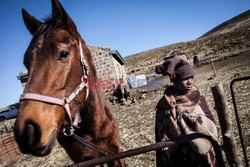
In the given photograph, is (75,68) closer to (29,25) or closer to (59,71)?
(59,71)

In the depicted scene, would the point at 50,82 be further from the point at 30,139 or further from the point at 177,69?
the point at 177,69

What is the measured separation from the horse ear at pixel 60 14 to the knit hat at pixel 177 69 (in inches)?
54.5

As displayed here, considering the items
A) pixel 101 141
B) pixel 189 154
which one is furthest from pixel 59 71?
pixel 189 154

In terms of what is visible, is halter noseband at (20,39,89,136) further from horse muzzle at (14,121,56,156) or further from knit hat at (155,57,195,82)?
knit hat at (155,57,195,82)

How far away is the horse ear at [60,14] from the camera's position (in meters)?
1.87

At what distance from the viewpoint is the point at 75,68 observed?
1.93m

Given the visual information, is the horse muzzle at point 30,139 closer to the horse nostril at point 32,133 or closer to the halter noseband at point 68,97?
the horse nostril at point 32,133

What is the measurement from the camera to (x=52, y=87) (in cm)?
165

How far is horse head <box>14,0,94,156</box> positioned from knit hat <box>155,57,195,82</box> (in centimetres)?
115

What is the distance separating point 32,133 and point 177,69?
1925mm

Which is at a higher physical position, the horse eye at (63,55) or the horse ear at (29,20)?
the horse ear at (29,20)

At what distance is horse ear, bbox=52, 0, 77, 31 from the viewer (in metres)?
1.87

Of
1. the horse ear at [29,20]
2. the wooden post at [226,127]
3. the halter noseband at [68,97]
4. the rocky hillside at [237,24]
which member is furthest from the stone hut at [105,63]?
the rocky hillside at [237,24]

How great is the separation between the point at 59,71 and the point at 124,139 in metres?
5.30
